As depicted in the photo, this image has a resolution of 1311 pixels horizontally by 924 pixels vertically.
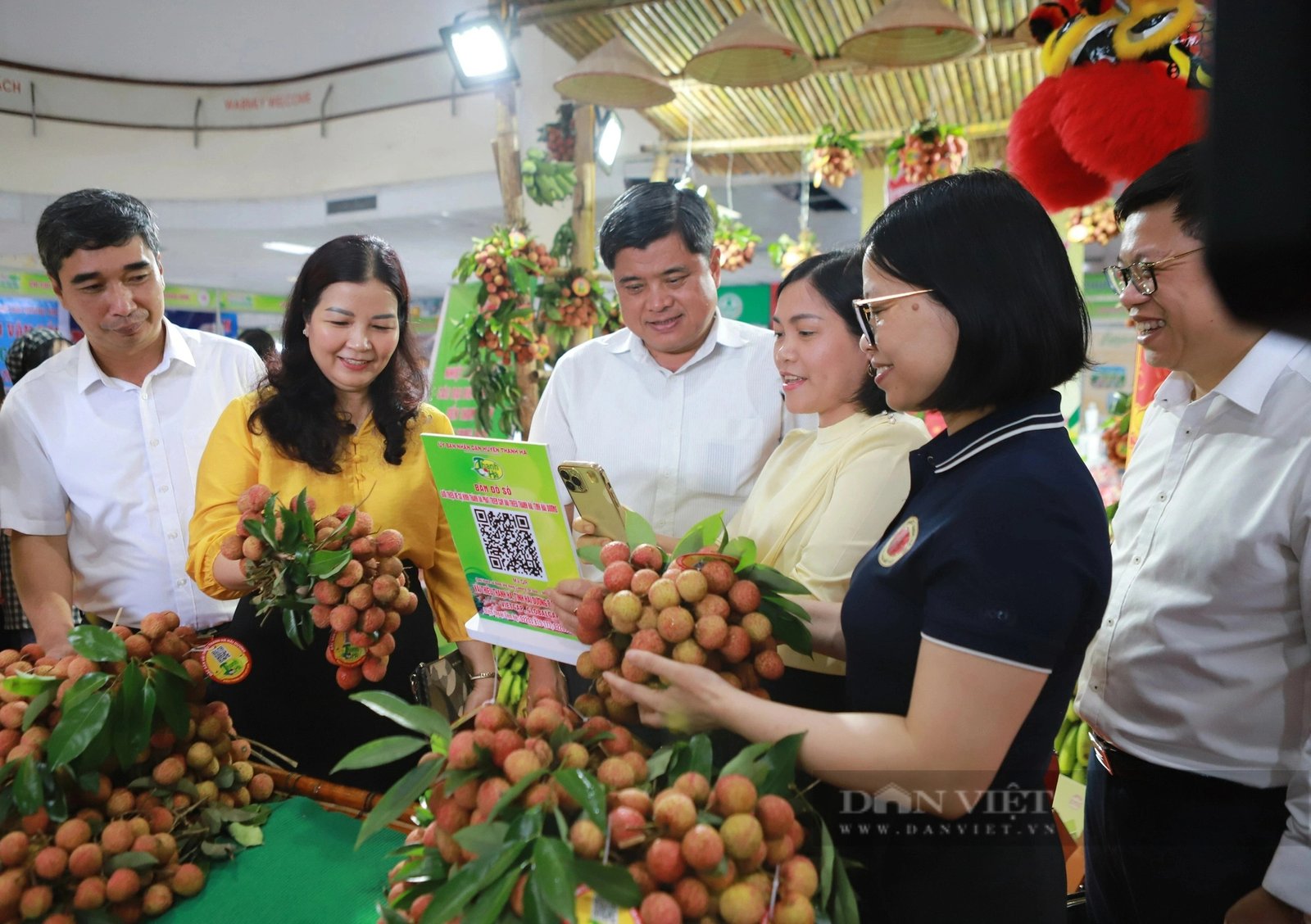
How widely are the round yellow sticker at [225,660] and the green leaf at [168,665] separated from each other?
55mm

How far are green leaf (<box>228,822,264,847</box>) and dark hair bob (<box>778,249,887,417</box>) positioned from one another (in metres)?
1.15

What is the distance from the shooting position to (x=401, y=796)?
34.5 inches

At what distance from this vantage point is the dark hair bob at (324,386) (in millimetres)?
1745

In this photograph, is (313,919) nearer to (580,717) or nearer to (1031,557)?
(580,717)

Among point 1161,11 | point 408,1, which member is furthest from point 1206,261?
point 408,1

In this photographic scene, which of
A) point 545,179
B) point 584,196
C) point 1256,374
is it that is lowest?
point 1256,374

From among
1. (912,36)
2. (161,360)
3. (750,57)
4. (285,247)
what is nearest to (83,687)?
(161,360)

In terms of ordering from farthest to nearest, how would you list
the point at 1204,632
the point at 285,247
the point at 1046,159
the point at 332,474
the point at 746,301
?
the point at 285,247 → the point at 746,301 → the point at 1046,159 → the point at 332,474 → the point at 1204,632

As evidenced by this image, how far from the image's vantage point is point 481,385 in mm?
4102

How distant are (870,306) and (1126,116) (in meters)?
1.08

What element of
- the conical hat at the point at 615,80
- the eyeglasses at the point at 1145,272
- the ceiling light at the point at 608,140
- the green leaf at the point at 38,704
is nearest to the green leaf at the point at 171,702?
the green leaf at the point at 38,704

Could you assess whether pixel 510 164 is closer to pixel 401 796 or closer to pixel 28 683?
pixel 28 683

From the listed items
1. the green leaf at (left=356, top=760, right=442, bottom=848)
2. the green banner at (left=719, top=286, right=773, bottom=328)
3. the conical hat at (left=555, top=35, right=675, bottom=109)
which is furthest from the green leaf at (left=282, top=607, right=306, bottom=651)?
the green banner at (left=719, top=286, right=773, bottom=328)

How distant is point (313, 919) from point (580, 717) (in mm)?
448
